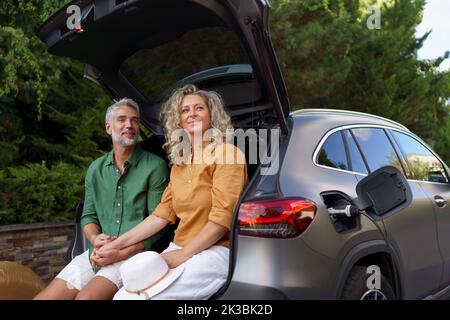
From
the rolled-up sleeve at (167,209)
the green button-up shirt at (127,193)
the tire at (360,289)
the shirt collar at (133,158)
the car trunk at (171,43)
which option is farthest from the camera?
the shirt collar at (133,158)

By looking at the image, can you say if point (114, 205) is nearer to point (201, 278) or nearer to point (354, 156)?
point (201, 278)

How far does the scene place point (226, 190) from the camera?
9.53ft

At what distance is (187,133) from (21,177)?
4.14 meters

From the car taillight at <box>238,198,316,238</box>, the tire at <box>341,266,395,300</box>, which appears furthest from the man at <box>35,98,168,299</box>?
the tire at <box>341,266,395,300</box>

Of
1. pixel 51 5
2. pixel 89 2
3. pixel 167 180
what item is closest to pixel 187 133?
pixel 167 180

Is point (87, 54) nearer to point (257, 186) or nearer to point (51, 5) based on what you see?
point (257, 186)

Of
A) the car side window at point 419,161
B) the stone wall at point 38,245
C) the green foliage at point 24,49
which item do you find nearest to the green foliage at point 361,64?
the green foliage at point 24,49

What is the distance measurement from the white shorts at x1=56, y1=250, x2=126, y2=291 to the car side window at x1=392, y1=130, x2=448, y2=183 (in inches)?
91.9

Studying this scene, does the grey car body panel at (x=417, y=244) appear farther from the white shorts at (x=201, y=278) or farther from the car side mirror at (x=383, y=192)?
the white shorts at (x=201, y=278)

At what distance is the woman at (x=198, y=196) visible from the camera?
112 inches

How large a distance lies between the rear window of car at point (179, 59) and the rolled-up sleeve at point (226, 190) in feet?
2.59

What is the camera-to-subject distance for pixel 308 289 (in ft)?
8.79

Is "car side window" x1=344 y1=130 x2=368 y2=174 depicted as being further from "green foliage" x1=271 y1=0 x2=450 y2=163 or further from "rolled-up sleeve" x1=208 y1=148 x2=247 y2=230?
"green foliage" x1=271 y1=0 x2=450 y2=163

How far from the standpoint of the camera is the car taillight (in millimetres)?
2669
